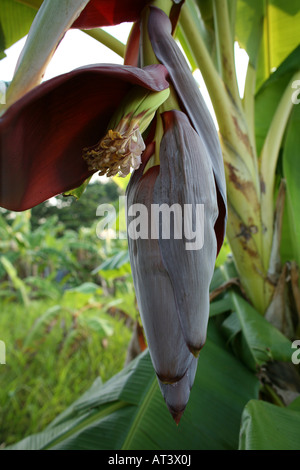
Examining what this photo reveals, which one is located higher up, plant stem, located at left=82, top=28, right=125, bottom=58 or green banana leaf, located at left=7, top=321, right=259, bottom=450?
plant stem, located at left=82, top=28, right=125, bottom=58

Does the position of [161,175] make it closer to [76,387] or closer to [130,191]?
[130,191]

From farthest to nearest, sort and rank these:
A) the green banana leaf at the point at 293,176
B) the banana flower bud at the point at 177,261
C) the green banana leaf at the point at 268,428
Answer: the green banana leaf at the point at 293,176
the green banana leaf at the point at 268,428
the banana flower bud at the point at 177,261

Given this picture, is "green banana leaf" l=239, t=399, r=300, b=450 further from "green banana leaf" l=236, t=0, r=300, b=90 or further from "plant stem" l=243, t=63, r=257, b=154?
"green banana leaf" l=236, t=0, r=300, b=90

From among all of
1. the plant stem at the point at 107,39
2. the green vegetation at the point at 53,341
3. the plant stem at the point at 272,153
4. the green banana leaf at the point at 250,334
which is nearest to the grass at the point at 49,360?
the green vegetation at the point at 53,341

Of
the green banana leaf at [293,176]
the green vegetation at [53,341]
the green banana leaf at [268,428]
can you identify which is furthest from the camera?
the green vegetation at [53,341]

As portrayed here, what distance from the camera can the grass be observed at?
1389 millimetres

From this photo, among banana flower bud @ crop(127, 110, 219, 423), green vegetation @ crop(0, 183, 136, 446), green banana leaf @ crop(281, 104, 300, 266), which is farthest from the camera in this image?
green vegetation @ crop(0, 183, 136, 446)

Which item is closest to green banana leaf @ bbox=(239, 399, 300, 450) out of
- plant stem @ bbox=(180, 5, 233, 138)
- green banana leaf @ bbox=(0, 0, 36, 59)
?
plant stem @ bbox=(180, 5, 233, 138)

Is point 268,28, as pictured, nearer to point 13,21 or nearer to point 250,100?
point 250,100

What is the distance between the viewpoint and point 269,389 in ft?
1.34

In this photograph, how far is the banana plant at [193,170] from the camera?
0.53 feet

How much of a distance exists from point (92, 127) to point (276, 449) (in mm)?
297

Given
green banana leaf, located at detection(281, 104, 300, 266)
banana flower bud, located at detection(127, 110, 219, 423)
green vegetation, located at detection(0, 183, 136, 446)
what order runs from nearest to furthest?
banana flower bud, located at detection(127, 110, 219, 423) < green banana leaf, located at detection(281, 104, 300, 266) < green vegetation, located at detection(0, 183, 136, 446)

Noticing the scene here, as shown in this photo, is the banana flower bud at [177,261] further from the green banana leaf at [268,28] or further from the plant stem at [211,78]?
the green banana leaf at [268,28]
